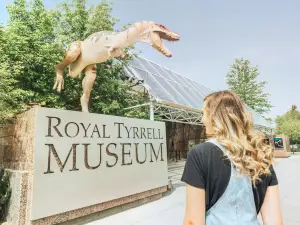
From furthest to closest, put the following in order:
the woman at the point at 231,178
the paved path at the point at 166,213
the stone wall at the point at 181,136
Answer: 1. the stone wall at the point at 181,136
2. the paved path at the point at 166,213
3. the woman at the point at 231,178

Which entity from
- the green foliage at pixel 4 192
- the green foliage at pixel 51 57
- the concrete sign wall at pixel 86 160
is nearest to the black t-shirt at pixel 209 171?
the concrete sign wall at pixel 86 160

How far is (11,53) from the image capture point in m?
5.80

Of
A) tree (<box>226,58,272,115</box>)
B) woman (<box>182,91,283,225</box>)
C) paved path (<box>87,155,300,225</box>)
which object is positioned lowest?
paved path (<box>87,155,300,225</box>)

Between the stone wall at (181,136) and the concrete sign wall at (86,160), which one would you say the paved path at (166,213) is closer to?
the concrete sign wall at (86,160)

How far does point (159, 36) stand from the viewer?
412cm

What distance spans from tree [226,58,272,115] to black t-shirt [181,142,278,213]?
75.5 ft

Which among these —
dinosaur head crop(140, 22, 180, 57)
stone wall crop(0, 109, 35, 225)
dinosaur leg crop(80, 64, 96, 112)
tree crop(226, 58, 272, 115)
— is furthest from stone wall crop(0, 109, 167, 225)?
tree crop(226, 58, 272, 115)

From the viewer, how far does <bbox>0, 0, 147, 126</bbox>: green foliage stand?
5.83m

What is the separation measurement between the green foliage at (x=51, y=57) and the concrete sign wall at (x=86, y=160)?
1246 millimetres

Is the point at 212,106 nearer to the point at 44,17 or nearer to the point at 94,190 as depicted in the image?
the point at 94,190

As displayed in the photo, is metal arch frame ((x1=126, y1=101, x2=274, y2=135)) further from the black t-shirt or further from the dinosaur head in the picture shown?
the black t-shirt

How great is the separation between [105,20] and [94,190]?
21.3ft

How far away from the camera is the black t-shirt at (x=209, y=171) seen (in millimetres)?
1098

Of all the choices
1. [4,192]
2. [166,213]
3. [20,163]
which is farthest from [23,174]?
[166,213]
